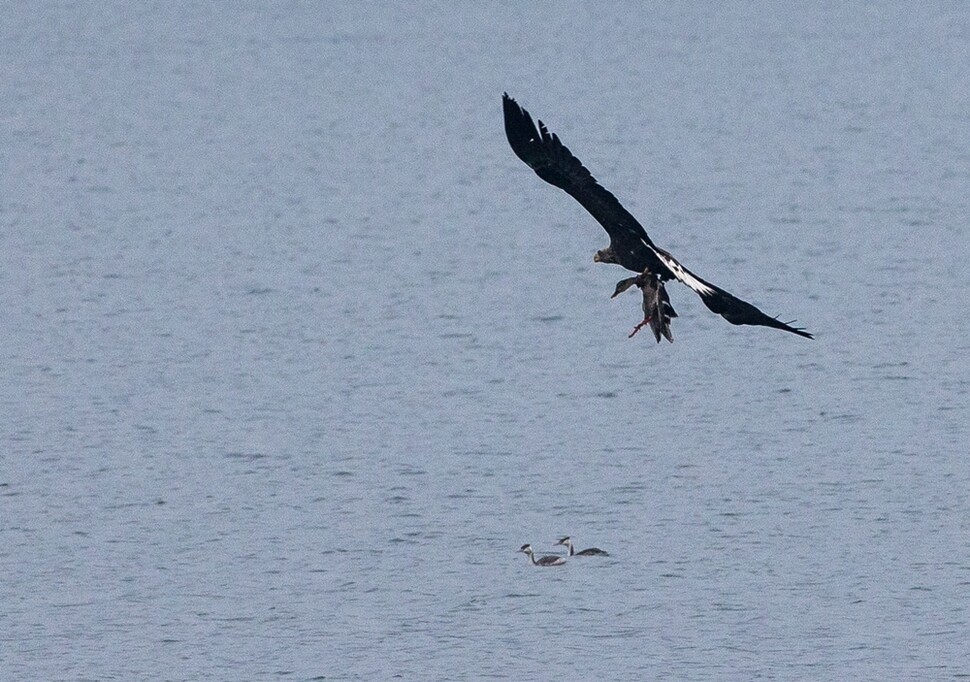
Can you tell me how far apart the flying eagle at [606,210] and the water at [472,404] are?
8.76 feet

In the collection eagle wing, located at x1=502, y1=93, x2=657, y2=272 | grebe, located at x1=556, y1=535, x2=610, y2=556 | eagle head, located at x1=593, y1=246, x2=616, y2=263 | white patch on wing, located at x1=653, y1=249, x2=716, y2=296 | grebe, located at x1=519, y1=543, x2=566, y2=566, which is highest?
eagle wing, located at x1=502, y1=93, x2=657, y2=272

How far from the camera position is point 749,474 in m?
20.3

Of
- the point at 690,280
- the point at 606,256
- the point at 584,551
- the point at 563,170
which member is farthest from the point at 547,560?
the point at 690,280

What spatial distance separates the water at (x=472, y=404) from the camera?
1639 centimetres

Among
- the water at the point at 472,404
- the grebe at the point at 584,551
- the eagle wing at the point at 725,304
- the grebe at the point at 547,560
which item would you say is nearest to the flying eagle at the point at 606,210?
the eagle wing at the point at 725,304

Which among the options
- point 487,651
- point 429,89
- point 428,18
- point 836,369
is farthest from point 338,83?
point 487,651

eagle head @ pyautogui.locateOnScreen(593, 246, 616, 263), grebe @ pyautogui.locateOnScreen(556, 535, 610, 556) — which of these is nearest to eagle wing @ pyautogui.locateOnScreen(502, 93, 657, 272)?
eagle head @ pyautogui.locateOnScreen(593, 246, 616, 263)

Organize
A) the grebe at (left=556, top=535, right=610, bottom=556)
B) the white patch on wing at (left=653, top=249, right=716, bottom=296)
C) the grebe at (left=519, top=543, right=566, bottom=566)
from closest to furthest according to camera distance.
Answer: the white patch on wing at (left=653, top=249, right=716, bottom=296), the grebe at (left=519, top=543, right=566, bottom=566), the grebe at (left=556, top=535, right=610, bottom=556)

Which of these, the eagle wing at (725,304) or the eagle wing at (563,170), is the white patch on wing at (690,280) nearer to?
the eagle wing at (725,304)

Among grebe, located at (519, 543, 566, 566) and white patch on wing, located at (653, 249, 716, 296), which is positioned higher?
white patch on wing, located at (653, 249, 716, 296)

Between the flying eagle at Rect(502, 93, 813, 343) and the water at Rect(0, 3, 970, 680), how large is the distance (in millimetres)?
2670

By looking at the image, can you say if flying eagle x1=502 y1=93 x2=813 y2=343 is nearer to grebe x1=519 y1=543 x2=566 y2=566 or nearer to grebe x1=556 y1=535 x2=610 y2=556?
grebe x1=519 y1=543 x2=566 y2=566

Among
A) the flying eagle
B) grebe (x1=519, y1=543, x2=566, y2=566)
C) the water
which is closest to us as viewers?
the flying eagle

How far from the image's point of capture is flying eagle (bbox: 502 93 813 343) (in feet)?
45.5
